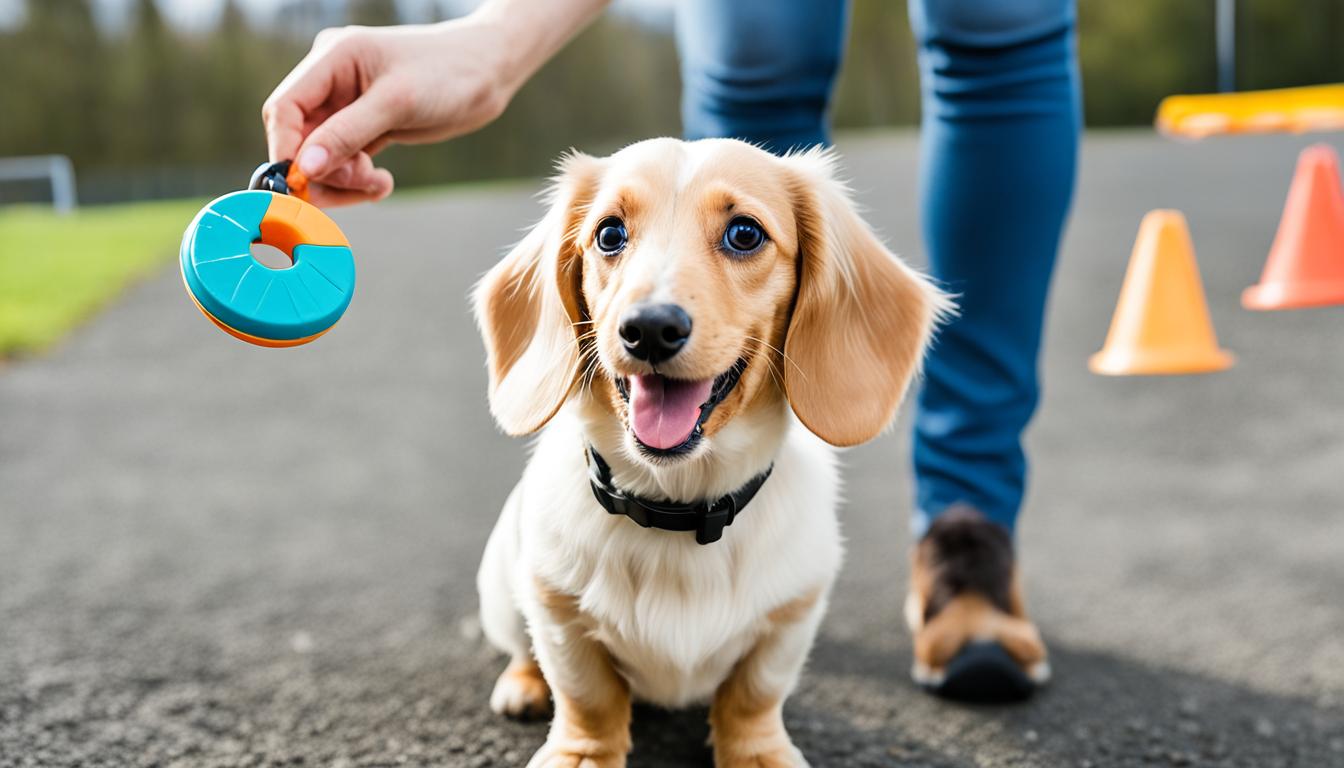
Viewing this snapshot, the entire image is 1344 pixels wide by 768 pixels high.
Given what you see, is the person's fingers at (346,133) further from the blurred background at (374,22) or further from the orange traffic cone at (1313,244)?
the blurred background at (374,22)

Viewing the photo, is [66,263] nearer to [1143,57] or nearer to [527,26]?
[527,26]

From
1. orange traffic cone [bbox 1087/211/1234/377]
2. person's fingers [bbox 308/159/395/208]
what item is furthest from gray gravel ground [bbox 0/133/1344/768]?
person's fingers [bbox 308/159/395/208]

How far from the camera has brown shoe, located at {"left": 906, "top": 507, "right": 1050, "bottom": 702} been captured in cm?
186

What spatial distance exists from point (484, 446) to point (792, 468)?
251cm

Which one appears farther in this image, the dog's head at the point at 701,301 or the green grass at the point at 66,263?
the green grass at the point at 66,263

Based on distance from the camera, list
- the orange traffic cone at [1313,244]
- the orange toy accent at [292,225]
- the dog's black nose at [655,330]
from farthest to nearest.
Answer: the orange traffic cone at [1313,244], the orange toy accent at [292,225], the dog's black nose at [655,330]

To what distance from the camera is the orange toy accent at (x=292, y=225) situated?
4.80 ft

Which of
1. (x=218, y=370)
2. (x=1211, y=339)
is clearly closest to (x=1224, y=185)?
(x=1211, y=339)

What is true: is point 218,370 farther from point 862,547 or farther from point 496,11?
point 496,11

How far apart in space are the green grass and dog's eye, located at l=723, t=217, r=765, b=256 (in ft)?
17.2

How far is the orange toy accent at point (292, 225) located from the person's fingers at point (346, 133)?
9 cm

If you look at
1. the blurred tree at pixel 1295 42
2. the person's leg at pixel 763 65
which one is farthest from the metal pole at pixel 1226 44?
the blurred tree at pixel 1295 42

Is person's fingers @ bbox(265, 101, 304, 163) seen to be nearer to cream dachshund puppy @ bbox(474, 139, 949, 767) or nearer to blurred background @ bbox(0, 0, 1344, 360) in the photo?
cream dachshund puppy @ bbox(474, 139, 949, 767)

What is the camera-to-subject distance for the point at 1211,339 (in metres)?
3.06
